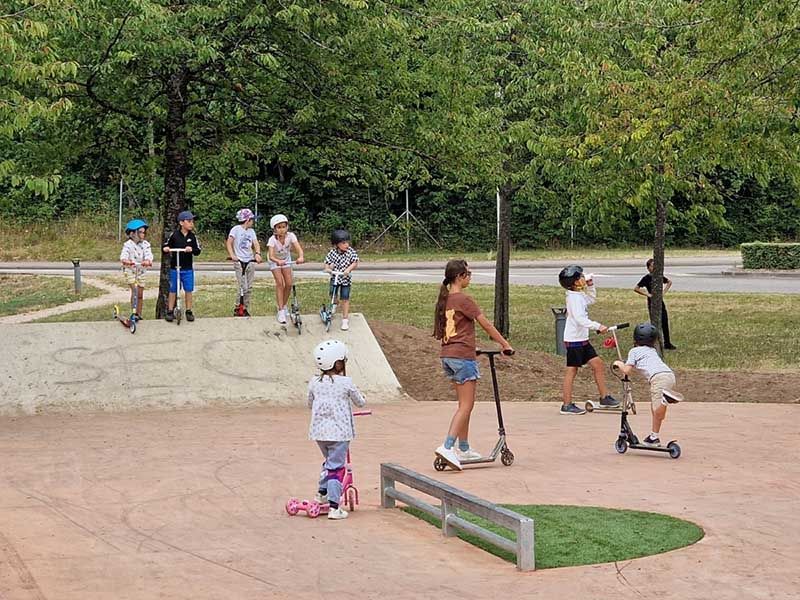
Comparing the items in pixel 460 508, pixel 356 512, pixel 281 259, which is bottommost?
pixel 356 512

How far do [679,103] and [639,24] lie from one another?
3284 millimetres

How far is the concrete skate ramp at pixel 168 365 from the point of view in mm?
15227

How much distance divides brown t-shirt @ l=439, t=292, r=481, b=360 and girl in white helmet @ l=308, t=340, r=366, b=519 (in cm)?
182

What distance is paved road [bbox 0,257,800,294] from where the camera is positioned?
3231cm

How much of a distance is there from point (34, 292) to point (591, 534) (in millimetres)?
23490

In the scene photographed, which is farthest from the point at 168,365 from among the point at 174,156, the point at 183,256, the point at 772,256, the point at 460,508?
the point at 772,256

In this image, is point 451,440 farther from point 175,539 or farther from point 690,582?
point 690,582

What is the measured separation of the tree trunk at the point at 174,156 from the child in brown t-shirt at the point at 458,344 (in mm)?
8784

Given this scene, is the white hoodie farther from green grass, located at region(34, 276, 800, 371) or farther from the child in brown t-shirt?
green grass, located at region(34, 276, 800, 371)

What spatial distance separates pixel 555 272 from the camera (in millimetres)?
37250

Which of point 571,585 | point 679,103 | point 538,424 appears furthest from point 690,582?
point 679,103

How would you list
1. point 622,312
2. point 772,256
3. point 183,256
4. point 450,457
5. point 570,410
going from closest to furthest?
point 450,457
point 570,410
point 183,256
point 622,312
point 772,256

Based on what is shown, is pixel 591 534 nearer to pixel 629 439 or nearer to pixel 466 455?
pixel 466 455

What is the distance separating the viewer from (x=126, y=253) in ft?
53.1
